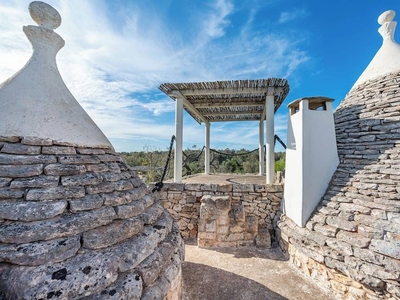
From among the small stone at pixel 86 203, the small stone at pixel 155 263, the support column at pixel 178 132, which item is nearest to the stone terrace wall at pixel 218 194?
the support column at pixel 178 132

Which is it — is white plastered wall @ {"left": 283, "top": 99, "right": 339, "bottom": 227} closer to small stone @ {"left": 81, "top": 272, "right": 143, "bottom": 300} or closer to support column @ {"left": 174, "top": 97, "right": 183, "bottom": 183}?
support column @ {"left": 174, "top": 97, "right": 183, "bottom": 183}

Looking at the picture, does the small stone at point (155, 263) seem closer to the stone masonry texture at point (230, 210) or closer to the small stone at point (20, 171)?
the small stone at point (20, 171)

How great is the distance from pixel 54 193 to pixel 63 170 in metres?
0.25

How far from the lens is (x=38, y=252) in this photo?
1414mm

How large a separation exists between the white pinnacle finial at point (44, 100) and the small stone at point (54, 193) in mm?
588

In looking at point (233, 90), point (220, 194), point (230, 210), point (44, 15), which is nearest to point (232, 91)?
point (233, 90)

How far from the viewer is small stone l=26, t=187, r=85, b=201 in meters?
1.61

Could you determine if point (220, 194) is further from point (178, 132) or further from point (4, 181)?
point (4, 181)

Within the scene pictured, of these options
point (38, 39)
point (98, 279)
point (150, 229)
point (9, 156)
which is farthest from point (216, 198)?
point (38, 39)

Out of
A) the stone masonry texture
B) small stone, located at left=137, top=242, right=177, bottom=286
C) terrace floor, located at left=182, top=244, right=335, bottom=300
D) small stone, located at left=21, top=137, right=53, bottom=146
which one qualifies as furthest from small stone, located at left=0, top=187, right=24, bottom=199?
the stone masonry texture

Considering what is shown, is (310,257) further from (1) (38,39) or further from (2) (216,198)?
(1) (38,39)

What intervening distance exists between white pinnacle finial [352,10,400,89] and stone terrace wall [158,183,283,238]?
4131 mm

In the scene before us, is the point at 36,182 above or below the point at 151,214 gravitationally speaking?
above

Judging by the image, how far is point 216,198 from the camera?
16.2 feet
